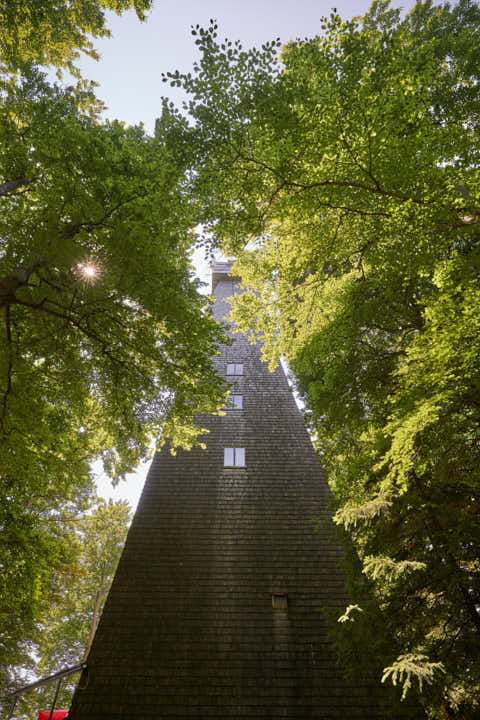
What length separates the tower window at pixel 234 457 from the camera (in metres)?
9.98

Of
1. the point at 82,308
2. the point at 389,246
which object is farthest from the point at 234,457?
the point at 389,246

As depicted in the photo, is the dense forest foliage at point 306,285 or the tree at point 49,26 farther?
the tree at point 49,26

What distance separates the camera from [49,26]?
7.46m

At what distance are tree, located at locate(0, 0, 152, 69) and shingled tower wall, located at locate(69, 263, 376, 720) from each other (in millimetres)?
10471

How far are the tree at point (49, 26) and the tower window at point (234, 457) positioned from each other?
10719 millimetres

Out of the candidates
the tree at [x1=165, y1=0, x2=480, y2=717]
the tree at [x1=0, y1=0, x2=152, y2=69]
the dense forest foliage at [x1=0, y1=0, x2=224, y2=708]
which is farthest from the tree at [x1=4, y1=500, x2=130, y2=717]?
the tree at [x1=0, y1=0, x2=152, y2=69]

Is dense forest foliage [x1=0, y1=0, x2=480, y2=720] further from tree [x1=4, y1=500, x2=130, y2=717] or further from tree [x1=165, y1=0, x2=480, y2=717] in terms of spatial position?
tree [x1=4, y1=500, x2=130, y2=717]

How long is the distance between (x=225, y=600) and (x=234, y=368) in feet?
27.8

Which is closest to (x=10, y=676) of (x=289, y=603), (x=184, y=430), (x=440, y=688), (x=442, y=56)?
(x=289, y=603)

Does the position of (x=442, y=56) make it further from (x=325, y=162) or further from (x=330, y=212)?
(x=325, y=162)

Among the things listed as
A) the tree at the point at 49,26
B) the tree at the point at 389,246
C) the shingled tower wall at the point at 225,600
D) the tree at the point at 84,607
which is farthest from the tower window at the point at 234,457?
the tree at the point at 49,26

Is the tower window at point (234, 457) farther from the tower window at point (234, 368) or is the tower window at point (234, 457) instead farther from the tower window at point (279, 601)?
the tower window at point (234, 368)

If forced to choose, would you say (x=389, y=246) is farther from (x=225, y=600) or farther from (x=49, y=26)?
(x=49, y=26)

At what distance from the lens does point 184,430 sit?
22.7 feet
